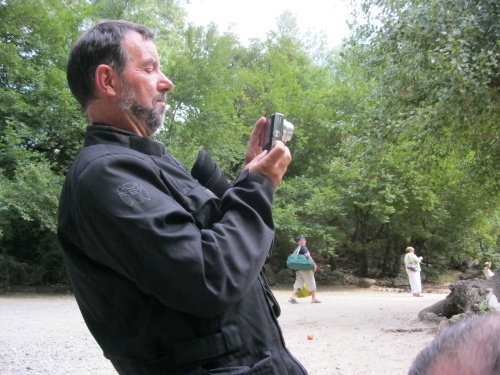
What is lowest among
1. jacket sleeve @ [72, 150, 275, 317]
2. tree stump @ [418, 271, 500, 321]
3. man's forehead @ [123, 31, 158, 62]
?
tree stump @ [418, 271, 500, 321]

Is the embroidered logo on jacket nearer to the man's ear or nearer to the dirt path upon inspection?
the man's ear

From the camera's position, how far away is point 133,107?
60.2 inches

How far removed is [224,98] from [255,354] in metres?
17.3

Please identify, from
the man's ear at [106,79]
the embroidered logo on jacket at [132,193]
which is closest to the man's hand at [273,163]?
the embroidered logo on jacket at [132,193]

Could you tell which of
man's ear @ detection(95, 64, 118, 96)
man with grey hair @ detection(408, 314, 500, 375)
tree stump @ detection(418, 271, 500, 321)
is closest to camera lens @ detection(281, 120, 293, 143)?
man's ear @ detection(95, 64, 118, 96)

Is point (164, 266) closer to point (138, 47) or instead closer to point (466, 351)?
point (466, 351)

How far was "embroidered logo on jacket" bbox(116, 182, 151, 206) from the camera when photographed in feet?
3.95

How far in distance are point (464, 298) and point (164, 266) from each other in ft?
26.3

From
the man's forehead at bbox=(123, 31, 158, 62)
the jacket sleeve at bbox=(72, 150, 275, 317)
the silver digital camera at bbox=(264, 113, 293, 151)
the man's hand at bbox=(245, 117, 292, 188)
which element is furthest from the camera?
the silver digital camera at bbox=(264, 113, 293, 151)

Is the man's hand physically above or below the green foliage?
below

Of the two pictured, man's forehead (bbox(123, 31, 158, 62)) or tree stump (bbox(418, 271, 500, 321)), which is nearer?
man's forehead (bbox(123, 31, 158, 62))

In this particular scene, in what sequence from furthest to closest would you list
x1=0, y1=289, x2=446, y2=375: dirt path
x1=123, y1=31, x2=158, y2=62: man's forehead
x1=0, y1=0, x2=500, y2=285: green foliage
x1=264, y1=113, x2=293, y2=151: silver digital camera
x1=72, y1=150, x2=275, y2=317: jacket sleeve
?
1. x1=0, y1=0, x2=500, y2=285: green foliage
2. x1=0, y1=289, x2=446, y2=375: dirt path
3. x1=264, y1=113, x2=293, y2=151: silver digital camera
4. x1=123, y1=31, x2=158, y2=62: man's forehead
5. x1=72, y1=150, x2=275, y2=317: jacket sleeve

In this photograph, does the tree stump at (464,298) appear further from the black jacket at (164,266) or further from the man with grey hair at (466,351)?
the man with grey hair at (466,351)

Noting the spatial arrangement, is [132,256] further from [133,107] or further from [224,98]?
[224,98]
